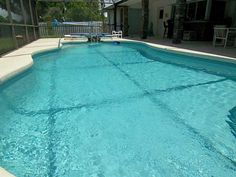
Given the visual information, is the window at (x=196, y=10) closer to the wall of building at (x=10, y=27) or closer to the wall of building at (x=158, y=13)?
the wall of building at (x=158, y=13)

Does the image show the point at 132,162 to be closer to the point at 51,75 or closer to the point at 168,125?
the point at 168,125

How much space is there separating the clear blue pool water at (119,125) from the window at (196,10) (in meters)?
6.77

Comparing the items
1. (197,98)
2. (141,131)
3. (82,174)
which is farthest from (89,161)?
(197,98)

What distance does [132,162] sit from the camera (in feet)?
7.55

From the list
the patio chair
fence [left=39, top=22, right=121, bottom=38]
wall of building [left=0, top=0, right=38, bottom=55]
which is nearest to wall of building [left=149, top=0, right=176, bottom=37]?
fence [left=39, top=22, right=121, bottom=38]

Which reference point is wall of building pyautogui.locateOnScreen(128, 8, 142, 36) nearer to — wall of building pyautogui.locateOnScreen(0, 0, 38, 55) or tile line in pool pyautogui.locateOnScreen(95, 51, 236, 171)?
wall of building pyautogui.locateOnScreen(0, 0, 38, 55)

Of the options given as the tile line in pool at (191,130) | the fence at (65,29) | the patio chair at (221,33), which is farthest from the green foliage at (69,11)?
the tile line in pool at (191,130)

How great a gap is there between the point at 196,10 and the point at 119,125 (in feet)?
36.2

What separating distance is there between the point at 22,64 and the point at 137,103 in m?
3.57

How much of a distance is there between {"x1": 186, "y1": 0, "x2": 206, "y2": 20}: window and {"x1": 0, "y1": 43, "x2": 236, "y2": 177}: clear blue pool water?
6.77m

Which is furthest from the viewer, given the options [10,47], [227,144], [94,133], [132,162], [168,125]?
[10,47]

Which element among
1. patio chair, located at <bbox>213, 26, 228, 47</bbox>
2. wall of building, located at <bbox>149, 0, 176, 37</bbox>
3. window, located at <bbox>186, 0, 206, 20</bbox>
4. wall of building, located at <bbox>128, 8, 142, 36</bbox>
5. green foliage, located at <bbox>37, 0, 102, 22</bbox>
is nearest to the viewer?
patio chair, located at <bbox>213, 26, 228, 47</bbox>

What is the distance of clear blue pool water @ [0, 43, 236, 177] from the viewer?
2.25 meters

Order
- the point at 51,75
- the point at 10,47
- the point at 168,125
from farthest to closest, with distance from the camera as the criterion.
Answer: the point at 10,47 < the point at 51,75 < the point at 168,125
